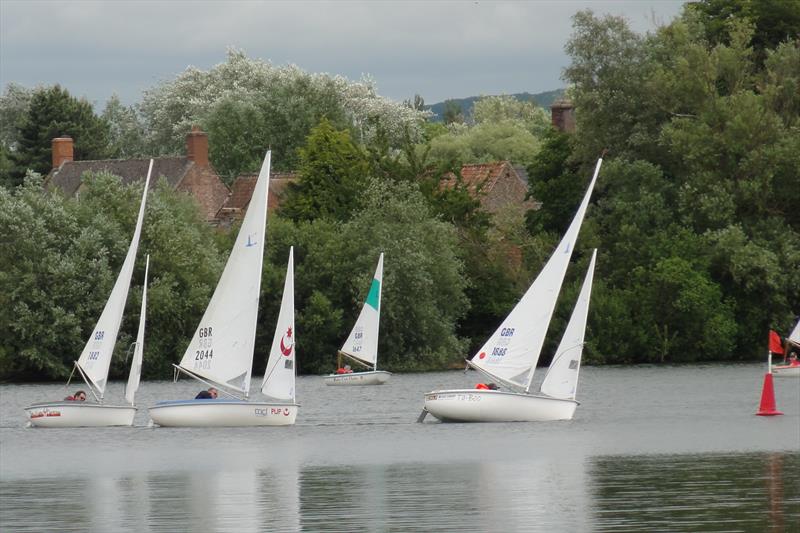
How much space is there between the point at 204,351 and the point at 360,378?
2633 cm

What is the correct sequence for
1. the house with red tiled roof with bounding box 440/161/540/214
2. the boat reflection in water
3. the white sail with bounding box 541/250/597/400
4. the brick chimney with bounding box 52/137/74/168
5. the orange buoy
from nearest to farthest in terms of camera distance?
1. the boat reflection in water
2. the white sail with bounding box 541/250/597/400
3. the orange buoy
4. the house with red tiled roof with bounding box 440/161/540/214
5. the brick chimney with bounding box 52/137/74/168

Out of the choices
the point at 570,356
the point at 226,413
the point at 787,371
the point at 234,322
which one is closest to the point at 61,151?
the point at 787,371

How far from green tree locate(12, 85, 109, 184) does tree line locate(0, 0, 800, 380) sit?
38.0m

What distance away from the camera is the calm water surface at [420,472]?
27.5 metres

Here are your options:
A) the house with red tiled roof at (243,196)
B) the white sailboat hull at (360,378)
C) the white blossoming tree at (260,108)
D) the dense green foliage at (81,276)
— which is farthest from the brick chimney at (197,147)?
the white sailboat hull at (360,378)

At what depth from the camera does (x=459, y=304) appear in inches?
3241

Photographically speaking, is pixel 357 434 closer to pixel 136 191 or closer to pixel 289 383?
pixel 289 383

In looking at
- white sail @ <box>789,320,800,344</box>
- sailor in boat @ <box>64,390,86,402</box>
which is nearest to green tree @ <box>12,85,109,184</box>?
white sail @ <box>789,320,800,344</box>

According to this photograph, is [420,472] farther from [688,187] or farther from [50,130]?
[50,130]

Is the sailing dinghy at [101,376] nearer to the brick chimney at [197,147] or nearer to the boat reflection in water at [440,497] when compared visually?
the boat reflection in water at [440,497]

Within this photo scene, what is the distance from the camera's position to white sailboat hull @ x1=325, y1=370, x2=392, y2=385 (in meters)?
71.4

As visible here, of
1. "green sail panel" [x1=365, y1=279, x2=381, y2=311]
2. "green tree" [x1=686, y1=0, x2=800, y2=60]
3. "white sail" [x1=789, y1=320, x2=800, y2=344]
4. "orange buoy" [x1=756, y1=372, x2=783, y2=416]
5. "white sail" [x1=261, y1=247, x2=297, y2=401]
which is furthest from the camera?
"green tree" [x1=686, y1=0, x2=800, y2=60]

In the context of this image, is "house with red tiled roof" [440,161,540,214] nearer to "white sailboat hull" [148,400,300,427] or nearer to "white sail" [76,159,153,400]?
"white sail" [76,159,153,400]

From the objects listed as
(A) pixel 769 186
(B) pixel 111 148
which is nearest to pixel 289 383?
(A) pixel 769 186
